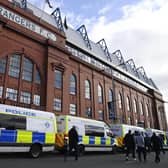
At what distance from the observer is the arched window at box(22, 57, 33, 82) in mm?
26255

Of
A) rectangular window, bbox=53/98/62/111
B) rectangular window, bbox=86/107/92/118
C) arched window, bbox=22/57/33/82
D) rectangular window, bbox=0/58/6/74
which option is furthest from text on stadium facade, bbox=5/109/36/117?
rectangular window, bbox=86/107/92/118

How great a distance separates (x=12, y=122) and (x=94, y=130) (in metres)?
7.70

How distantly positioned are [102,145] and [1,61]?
46.6 ft

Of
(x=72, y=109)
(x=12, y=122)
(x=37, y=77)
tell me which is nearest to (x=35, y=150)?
(x=12, y=122)

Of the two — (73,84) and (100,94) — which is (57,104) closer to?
(73,84)

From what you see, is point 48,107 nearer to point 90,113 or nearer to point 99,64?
point 90,113

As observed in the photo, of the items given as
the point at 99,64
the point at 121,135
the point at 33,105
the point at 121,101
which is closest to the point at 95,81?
the point at 99,64

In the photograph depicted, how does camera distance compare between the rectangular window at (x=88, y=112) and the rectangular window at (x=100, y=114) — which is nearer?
the rectangular window at (x=88, y=112)

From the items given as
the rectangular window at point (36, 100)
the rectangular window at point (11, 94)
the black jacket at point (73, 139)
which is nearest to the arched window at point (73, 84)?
the rectangular window at point (36, 100)

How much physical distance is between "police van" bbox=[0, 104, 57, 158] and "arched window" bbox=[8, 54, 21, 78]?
468 inches

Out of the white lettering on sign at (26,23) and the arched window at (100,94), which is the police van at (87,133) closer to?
the white lettering on sign at (26,23)

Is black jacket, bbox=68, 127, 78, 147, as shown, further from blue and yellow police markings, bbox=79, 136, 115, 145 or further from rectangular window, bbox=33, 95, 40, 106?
rectangular window, bbox=33, 95, 40, 106

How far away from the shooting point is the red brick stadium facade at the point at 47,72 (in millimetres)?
24672

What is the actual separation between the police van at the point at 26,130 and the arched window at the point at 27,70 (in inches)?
492
